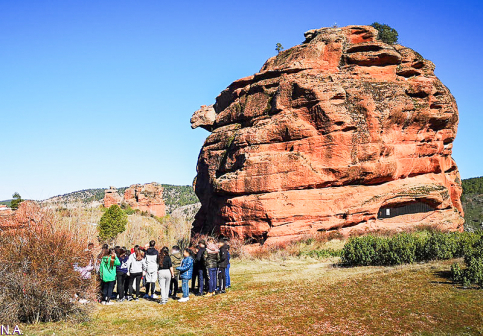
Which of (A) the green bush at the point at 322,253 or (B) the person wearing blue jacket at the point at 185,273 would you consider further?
(A) the green bush at the point at 322,253

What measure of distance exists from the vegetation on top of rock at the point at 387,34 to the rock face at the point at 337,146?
8823 millimetres

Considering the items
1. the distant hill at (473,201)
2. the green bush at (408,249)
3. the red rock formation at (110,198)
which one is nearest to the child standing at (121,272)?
the green bush at (408,249)

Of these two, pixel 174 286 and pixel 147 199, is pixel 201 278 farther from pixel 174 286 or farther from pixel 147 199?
pixel 147 199

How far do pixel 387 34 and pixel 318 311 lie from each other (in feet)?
127

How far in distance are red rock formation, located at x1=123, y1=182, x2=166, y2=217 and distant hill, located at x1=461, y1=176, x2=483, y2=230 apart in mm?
68961

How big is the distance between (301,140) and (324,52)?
8765mm

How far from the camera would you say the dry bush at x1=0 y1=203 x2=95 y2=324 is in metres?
10.0

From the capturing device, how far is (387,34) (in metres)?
41.8

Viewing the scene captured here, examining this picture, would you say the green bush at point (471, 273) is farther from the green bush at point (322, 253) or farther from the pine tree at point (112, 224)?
the pine tree at point (112, 224)

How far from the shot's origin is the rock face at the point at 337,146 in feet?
90.5

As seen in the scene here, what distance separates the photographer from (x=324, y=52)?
3194cm

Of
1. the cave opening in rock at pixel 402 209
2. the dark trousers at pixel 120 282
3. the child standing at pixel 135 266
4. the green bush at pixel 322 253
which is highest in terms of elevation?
the cave opening in rock at pixel 402 209

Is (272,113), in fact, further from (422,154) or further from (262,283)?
(262,283)

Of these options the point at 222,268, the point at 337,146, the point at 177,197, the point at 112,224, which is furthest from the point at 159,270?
the point at 177,197
